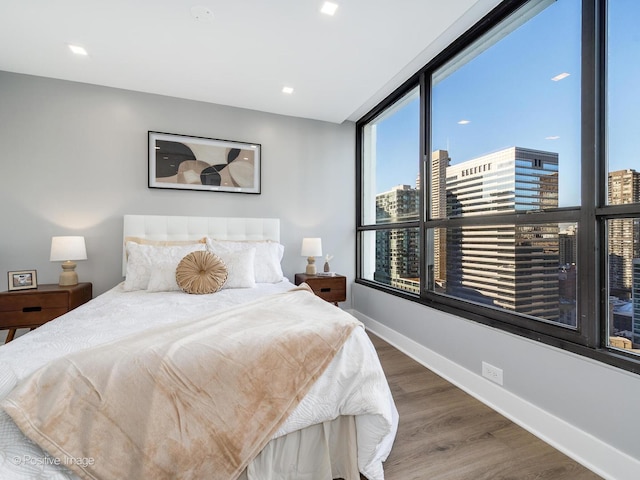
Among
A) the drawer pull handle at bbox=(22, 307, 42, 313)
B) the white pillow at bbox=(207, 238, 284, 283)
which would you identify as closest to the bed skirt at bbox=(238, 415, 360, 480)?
the white pillow at bbox=(207, 238, 284, 283)

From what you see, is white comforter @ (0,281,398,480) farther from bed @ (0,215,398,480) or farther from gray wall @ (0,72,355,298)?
gray wall @ (0,72,355,298)

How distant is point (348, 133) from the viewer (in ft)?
13.4

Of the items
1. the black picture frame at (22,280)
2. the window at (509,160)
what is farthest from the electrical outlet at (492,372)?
the black picture frame at (22,280)

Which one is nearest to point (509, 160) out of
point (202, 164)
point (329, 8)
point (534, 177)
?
point (534, 177)

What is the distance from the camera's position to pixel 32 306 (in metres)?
2.56

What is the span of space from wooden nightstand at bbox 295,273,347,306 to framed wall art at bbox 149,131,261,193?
1230mm

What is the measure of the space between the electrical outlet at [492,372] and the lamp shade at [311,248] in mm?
1996

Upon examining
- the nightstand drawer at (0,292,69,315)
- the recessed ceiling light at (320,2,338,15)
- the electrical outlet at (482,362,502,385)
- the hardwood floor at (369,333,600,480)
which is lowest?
the hardwood floor at (369,333,600,480)

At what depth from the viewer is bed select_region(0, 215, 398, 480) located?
969 millimetres

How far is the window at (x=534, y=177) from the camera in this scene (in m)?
1.50

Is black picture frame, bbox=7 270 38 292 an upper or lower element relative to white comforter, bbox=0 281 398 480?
upper

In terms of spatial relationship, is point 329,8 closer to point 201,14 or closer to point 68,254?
point 201,14

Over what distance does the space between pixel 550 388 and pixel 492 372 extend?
1.21 ft

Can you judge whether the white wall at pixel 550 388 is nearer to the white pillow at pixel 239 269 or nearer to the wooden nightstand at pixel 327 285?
the wooden nightstand at pixel 327 285
